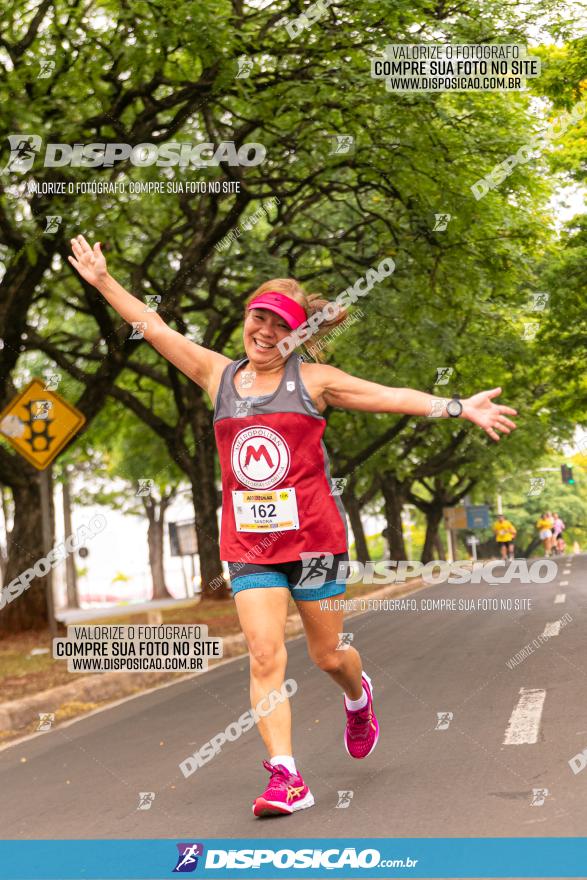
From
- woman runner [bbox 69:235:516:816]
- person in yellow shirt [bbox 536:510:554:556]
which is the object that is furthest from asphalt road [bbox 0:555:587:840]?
person in yellow shirt [bbox 536:510:554:556]

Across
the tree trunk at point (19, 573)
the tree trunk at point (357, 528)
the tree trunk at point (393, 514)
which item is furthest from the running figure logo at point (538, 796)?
the tree trunk at point (393, 514)

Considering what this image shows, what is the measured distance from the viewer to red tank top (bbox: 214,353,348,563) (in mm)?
5102

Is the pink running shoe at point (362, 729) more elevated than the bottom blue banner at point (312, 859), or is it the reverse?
the pink running shoe at point (362, 729)

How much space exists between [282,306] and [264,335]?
5.5 inches

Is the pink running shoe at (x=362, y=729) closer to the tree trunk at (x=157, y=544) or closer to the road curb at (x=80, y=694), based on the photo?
the road curb at (x=80, y=694)

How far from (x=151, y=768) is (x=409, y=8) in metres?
8.44

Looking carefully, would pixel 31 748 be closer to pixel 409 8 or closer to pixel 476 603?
pixel 409 8

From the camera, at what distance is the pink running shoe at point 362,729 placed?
19.4 feet

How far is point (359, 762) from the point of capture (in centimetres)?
636

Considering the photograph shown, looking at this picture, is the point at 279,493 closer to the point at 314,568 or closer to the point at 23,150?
the point at 314,568

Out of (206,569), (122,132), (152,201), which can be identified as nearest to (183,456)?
(206,569)

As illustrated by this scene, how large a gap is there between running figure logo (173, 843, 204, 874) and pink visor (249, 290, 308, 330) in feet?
6.74

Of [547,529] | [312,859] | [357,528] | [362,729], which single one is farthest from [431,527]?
[312,859]

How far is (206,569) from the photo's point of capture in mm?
24547
